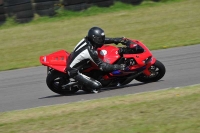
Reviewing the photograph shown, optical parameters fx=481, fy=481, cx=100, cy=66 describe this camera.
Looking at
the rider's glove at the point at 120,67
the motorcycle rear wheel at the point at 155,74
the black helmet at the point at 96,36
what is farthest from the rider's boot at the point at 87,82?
the motorcycle rear wheel at the point at 155,74

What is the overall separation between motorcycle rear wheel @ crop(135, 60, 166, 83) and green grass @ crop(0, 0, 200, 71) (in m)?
3.96

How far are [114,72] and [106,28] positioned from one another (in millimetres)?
8077

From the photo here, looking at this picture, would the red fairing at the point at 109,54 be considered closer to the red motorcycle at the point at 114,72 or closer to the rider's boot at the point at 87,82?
the red motorcycle at the point at 114,72

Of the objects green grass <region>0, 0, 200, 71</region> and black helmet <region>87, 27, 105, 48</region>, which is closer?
black helmet <region>87, 27, 105, 48</region>

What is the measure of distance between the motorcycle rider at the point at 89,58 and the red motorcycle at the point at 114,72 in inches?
5.6

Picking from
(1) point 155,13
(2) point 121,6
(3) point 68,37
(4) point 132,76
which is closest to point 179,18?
(1) point 155,13

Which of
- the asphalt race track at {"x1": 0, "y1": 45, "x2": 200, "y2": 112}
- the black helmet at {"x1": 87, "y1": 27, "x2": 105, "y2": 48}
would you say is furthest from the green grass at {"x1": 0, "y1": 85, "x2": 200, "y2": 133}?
the black helmet at {"x1": 87, "y1": 27, "x2": 105, "y2": 48}

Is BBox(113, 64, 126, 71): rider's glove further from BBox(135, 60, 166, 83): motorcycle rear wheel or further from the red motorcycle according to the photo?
BBox(135, 60, 166, 83): motorcycle rear wheel

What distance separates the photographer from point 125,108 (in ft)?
23.9

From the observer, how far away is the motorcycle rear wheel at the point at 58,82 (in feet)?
31.4

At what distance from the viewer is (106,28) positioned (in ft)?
57.1

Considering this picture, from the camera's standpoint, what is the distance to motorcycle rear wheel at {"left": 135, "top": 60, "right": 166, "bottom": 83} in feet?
31.3

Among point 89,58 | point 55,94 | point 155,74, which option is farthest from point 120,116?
point 55,94

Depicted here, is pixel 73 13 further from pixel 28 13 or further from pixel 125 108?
pixel 125 108
